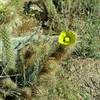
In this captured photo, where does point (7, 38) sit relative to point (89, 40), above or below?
above

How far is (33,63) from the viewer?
379 centimetres

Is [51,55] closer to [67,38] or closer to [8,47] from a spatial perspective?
[67,38]

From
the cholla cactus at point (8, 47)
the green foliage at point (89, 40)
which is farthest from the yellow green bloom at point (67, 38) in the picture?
the green foliage at point (89, 40)

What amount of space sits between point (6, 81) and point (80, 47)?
3.71ft

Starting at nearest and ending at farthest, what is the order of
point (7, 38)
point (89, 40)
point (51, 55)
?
point (7, 38) < point (51, 55) < point (89, 40)

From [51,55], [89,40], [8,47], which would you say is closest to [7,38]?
[8,47]

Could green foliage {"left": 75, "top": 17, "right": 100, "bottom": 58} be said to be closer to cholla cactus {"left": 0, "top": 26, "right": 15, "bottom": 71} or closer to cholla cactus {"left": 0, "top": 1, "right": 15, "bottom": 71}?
cholla cactus {"left": 0, "top": 1, "right": 15, "bottom": 71}

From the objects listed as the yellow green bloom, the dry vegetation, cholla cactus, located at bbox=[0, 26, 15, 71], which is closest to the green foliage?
the dry vegetation

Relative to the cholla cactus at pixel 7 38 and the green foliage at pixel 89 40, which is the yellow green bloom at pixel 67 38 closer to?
the cholla cactus at pixel 7 38

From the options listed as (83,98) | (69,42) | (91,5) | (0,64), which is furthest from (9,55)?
(91,5)

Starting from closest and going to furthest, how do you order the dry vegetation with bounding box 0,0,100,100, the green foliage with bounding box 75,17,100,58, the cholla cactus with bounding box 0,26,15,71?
the cholla cactus with bounding box 0,26,15,71 < the dry vegetation with bounding box 0,0,100,100 < the green foliage with bounding box 75,17,100,58

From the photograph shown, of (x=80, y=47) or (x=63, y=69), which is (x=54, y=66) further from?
(x=80, y=47)

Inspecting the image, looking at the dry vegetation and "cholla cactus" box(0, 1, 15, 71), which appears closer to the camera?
"cholla cactus" box(0, 1, 15, 71)

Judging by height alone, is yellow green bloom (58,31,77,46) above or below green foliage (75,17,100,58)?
above
